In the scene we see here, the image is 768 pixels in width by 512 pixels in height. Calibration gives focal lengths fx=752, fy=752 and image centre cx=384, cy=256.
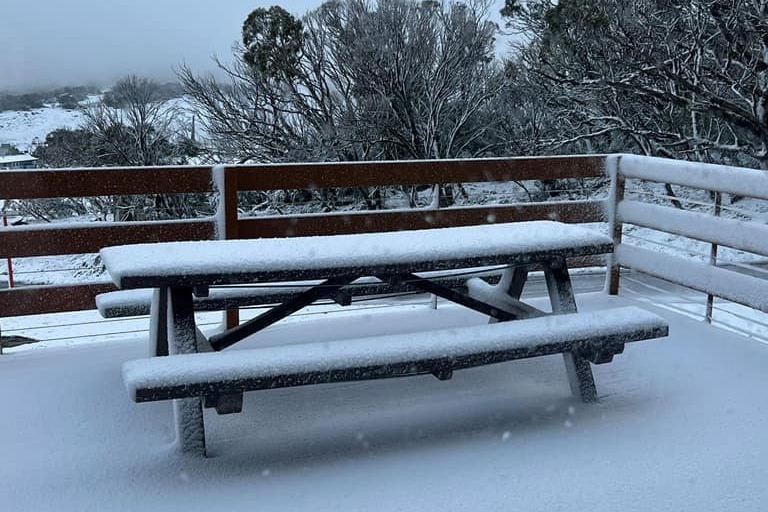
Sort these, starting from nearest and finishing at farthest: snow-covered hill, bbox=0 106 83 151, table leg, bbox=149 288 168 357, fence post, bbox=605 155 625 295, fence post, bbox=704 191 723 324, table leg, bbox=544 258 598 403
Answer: table leg, bbox=149 288 168 357 → table leg, bbox=544 258 598 403 → fence post, bbox=704 191 723 324 → fence post, bbox=605 155 625 295 → snow-covered hill, bbox=0 106 83 151

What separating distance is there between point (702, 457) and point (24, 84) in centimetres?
2192

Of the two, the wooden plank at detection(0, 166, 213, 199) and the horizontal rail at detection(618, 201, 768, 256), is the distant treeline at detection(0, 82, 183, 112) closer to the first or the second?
the wooden plank at detection(0, 166, 213, 199)

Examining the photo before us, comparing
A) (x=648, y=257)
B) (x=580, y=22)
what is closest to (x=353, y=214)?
(x=648, y=257)

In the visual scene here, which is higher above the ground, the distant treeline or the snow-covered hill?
the distant treeline

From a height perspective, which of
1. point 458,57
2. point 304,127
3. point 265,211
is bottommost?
point 265,211

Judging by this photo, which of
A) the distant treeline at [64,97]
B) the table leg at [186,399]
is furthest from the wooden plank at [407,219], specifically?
the distant treeline at [64,97]

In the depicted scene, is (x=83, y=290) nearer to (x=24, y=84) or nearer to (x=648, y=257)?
(x=648, y=257)

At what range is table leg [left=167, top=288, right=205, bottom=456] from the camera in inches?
99.2

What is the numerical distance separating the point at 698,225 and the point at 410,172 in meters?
1.55

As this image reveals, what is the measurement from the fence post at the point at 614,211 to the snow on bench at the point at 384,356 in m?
1.81

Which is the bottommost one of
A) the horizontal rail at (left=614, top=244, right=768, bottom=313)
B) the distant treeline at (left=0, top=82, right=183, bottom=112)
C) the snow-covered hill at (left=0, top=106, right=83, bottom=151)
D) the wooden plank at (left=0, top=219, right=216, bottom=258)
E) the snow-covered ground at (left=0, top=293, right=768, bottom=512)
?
the snow-covered ground at (left=0, top=293, right=768, bottom=512)

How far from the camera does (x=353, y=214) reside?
4152 millimetres

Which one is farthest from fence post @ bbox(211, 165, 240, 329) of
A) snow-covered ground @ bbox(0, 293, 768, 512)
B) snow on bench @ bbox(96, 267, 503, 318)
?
snow-covered ground @ bbox(0, 293, 768, 512)

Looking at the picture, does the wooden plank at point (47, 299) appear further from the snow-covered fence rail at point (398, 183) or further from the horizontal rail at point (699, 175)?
the horizontal rail at point (699, 175)
